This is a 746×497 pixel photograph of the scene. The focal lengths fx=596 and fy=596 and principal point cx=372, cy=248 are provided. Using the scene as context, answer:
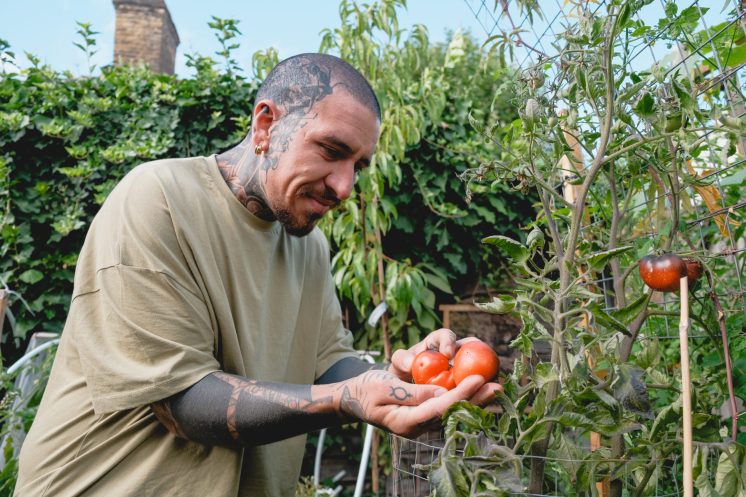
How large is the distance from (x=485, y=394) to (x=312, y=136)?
78cm

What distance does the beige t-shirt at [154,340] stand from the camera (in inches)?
50.7

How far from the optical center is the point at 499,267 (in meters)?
3.97

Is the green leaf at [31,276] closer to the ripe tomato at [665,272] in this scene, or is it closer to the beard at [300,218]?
the beard at [300,218]

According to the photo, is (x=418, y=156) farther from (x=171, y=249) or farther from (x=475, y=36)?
(x=475, y=36)

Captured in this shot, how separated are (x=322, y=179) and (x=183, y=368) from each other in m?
0.58

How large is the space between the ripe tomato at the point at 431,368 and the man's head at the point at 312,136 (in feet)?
1.51

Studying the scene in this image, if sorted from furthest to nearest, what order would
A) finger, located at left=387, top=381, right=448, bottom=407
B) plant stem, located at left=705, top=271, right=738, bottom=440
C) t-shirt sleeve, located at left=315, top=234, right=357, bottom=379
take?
t-shirt sleeve, located at left=315, top=234, right=357, bottom=379 → finger, located at left=387, top=381, right=448, bottom=407 → plant stem, located at left=705, top=271, right=738, bottom=440

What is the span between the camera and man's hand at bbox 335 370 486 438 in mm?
1111

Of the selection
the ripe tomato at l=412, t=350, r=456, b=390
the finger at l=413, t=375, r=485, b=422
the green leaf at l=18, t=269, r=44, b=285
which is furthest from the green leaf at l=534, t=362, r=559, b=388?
the green leaf at l=18, t=269, r=44, b=285

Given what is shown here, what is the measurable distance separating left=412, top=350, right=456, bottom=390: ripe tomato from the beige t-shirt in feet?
1.47

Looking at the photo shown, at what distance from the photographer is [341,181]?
1.53 m

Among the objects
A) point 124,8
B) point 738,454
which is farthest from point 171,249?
point 124,8

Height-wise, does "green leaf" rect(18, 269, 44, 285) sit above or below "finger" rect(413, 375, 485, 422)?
above

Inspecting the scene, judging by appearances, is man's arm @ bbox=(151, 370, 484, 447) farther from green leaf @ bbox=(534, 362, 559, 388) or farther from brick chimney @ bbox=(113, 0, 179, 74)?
brick chimney @ bbox=(113, 0, 179, 74)
